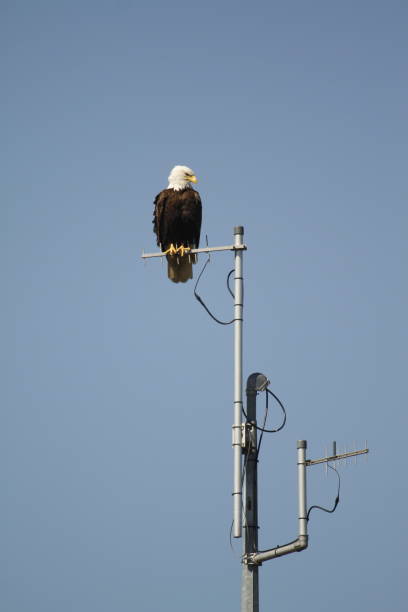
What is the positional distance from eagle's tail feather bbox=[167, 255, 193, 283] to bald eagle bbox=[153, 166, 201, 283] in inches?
35.2

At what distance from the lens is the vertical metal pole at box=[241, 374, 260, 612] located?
845 centimetres

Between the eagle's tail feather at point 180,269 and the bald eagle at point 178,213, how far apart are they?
893 millimetres

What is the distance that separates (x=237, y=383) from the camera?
899 centimetres

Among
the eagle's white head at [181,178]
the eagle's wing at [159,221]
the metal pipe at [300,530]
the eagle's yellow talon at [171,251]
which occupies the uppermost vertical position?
the eagle's white head at [181,178]

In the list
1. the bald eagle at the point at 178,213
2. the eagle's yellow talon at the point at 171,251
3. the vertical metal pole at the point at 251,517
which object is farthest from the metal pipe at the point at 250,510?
the bald eagle at the point at 178,213

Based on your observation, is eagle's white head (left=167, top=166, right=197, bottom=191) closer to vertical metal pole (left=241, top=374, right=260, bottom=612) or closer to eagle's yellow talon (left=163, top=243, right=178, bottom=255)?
eagle's yellow talon (left=163, top=243, right=178, bottom=255)

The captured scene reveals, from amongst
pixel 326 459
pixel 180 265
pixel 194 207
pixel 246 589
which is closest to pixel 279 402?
pixel 326 459

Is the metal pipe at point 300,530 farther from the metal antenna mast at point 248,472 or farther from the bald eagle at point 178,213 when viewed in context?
the bald eagle at point 178,213

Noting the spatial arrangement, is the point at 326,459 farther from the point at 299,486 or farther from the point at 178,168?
the point at 178,168

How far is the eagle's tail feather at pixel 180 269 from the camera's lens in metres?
14.7

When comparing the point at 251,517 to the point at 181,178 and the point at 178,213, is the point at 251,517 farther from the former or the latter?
the point at 181,178

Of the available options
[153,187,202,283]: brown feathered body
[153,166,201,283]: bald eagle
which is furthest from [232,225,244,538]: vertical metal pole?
[153,187,202,283]: brown feathered body

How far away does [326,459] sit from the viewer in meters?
9.73

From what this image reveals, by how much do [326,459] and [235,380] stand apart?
1312 mm
